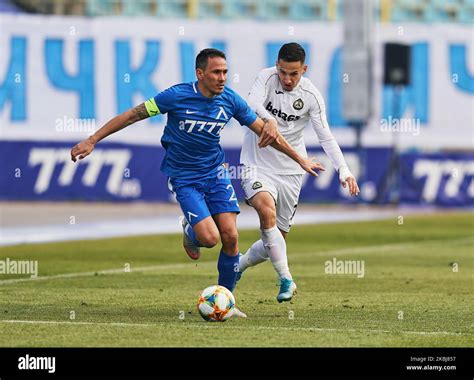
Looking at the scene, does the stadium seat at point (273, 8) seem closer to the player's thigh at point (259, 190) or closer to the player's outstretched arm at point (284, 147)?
the player's thigh at point (259, 190)

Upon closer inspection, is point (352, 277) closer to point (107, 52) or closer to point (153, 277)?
point (153, 277)

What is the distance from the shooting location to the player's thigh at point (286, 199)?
12.7 metres

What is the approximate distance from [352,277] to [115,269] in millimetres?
3076

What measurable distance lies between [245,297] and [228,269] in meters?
1.72

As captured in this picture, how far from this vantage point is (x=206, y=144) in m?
11.6

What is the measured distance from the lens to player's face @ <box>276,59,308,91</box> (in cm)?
1197

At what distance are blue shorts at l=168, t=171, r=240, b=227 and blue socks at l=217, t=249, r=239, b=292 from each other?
0.43m

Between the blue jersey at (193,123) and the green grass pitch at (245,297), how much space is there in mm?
1362

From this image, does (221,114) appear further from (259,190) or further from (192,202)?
(259,190)

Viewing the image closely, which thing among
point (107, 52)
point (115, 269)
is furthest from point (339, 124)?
point (115, 269)

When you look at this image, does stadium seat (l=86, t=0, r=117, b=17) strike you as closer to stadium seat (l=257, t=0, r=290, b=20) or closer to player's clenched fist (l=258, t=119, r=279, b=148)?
stadium seat (l=257, t=0, r=290, b=20)

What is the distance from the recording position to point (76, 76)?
34.1 metres

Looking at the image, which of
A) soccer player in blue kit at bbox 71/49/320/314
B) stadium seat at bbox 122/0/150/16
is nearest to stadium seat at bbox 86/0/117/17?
stadium seat at bbox 122/0/150/16

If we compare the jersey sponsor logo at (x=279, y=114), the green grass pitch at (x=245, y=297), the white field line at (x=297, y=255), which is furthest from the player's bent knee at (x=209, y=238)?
the white field line at (x=297, y=255)
